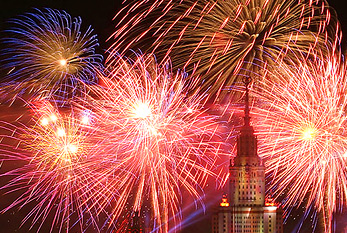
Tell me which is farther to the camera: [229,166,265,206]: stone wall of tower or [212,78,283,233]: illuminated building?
[229,166,265,206]: stone wall of tower

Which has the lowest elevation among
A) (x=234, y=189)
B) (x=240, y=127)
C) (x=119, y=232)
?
Result: (x=119, y=232)

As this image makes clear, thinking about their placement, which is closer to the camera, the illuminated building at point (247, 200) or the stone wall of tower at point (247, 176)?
the illuminated building at point (247, 200)

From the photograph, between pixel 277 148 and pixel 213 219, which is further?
pixel 213 219

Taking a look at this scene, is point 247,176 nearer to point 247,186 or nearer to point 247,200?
point 247,186

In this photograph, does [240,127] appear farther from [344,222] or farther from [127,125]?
[127,125]

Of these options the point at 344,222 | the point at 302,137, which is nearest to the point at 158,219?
the point at 302,137

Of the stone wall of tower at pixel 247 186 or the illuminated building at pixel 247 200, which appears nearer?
the illuminated building at pixel 247 200

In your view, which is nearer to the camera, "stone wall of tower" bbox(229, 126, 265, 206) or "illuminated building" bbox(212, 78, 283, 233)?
"illuminated building" bbox(212, 78, 283, 233)
